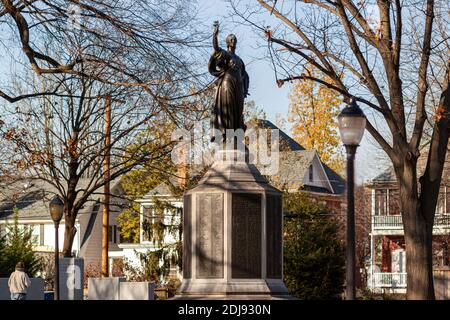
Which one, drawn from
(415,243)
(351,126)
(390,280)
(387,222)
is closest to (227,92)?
(351,126)

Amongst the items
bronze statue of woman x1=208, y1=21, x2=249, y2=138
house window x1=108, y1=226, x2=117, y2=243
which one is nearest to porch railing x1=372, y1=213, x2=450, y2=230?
house window x1=108, y1=226, x2=117, y2=243

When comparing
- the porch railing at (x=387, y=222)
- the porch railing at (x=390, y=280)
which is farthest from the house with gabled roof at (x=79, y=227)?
the porch railing at (x=390, y=280)

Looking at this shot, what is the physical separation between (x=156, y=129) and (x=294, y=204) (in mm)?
9612

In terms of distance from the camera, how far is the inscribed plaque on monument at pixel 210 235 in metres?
19.8

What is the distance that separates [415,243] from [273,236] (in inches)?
171

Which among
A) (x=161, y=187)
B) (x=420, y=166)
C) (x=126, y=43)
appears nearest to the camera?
(x=126, y=43)

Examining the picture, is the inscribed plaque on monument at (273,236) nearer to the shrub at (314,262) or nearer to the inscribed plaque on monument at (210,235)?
the inscribed plaque on monument at (210,235)

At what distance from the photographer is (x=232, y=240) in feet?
64.7

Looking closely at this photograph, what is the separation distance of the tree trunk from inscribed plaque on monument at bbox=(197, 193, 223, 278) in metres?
5.29

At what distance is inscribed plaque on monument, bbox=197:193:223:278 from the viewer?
1975cm

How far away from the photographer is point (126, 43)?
677 inches

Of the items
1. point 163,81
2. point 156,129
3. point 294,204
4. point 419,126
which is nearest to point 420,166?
point 294,204
